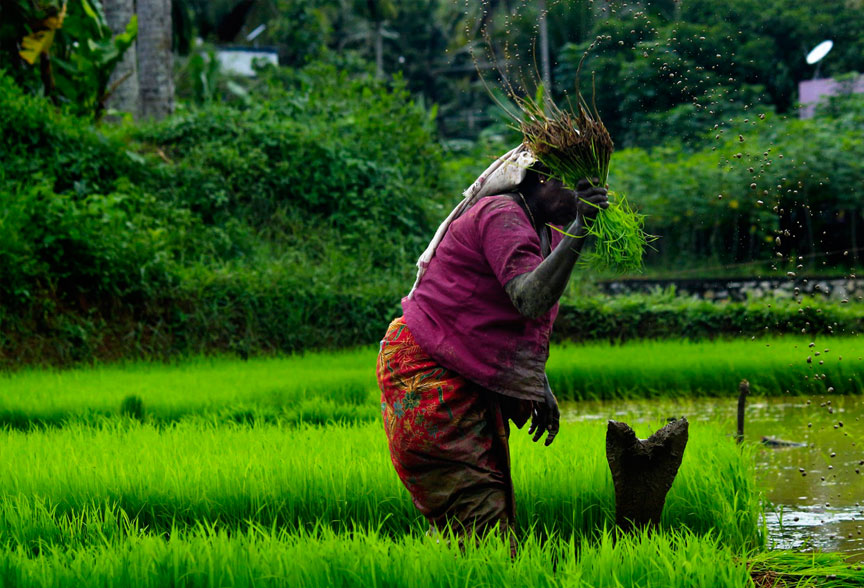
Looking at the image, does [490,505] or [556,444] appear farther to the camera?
[556,444]

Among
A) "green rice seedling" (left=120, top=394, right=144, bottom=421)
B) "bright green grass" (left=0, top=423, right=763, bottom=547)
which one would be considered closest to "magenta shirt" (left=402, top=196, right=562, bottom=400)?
"bright green grass" (left=0, top=423, right=763, bottom=547)

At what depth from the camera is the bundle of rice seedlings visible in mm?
2740

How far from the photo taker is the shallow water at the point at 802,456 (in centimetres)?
396

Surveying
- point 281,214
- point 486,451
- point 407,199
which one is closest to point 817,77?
point 407,199

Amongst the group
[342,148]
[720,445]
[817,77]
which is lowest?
[720,445]

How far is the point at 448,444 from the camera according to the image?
2.80 m

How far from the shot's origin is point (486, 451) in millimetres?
2840

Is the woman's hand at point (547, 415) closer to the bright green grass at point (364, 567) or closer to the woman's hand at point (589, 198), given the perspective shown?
the bright green grass at point (364, 567)

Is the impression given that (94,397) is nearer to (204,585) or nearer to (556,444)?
(556,444)

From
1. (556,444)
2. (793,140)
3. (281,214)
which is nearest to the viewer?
(556,444)

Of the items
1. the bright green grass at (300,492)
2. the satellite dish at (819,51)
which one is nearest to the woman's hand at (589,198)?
the bright green grass at (300,492)

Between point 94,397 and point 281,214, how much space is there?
521cm

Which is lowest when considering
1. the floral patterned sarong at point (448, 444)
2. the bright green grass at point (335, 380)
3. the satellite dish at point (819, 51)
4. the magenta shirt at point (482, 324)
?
the bright green grass at point (335, 380)

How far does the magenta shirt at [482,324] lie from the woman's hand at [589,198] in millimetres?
155
